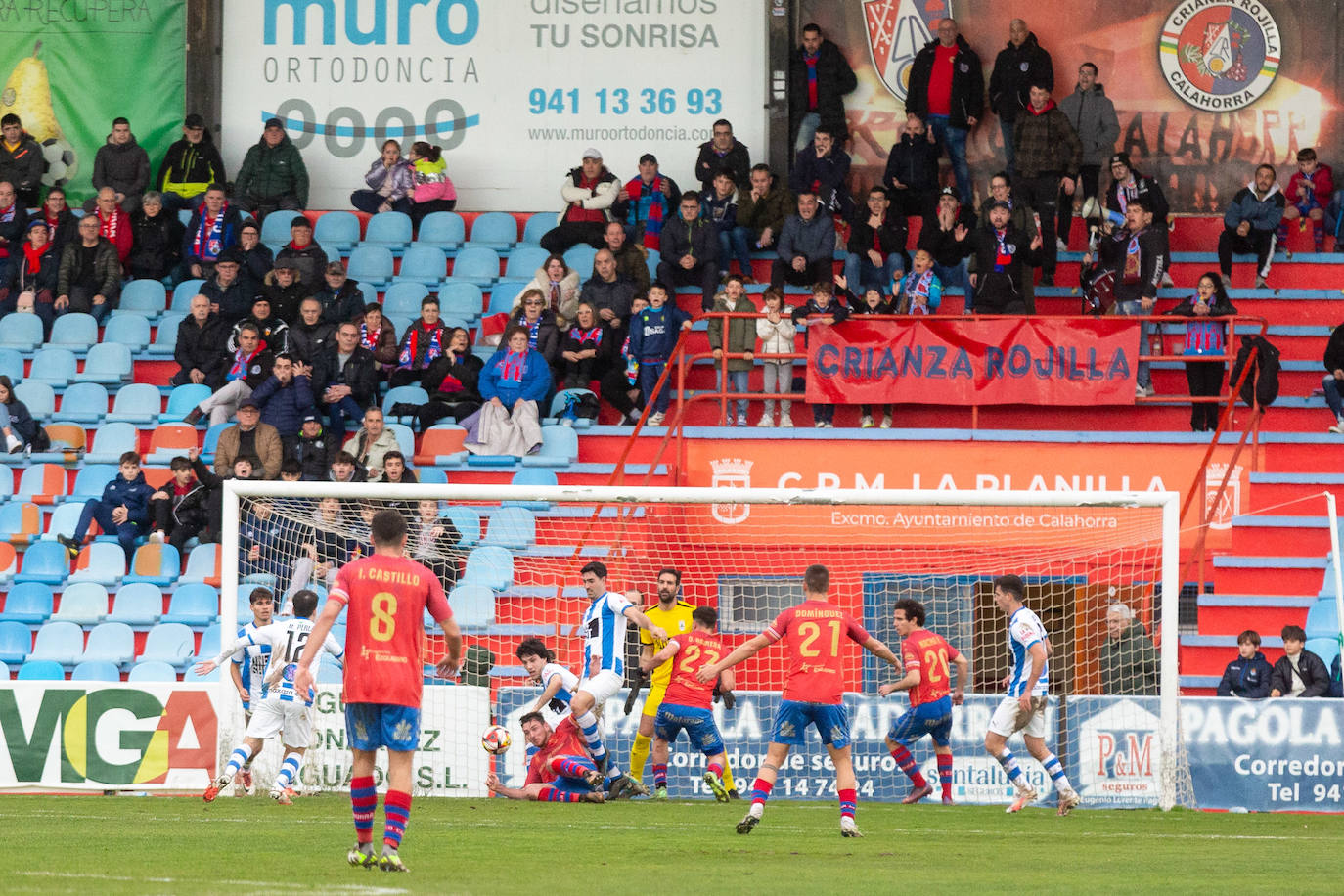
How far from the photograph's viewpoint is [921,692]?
14.5 m

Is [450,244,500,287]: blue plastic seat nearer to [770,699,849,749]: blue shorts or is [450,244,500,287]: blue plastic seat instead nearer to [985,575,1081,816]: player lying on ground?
[985,575,1081,816]: player lying on ground

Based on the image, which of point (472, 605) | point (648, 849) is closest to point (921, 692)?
point (472, 605)

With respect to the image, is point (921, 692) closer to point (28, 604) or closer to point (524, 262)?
point (524, 262)

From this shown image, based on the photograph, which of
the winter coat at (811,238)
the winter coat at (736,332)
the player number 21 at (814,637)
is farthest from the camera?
the winter coat at (811,238)

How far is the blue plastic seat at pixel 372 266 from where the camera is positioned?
21.9 metres

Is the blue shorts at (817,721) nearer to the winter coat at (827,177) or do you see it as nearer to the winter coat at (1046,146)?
the winter coat at (827,177)

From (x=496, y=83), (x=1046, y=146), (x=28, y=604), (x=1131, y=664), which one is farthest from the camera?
(x=496, y=83)

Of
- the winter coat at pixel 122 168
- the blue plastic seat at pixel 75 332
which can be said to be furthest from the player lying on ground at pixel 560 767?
the winter coat at pixel 122 168

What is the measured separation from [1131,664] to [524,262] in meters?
9.18

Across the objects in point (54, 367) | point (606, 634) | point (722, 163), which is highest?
point (722, 163)

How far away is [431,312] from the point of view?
20219mm

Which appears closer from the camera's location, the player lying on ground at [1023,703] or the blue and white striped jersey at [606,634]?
the player lying on ground at [1023,703]

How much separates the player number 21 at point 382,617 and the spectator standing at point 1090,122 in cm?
1433

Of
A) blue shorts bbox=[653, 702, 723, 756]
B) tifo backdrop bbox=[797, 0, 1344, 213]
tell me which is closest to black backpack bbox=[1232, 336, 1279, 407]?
tifo backdrop bbox=[797, 0, 1344, 213]
